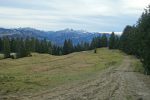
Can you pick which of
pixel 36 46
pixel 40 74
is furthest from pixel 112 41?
pixel 40 74

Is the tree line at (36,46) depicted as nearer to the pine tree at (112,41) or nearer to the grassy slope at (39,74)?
the pine tree at (112,41)

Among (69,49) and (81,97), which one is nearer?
(81,97)

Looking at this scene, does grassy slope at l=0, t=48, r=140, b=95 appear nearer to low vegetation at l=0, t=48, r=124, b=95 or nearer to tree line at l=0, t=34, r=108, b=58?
low vegetation at l=0, t=48, r=124, b=95

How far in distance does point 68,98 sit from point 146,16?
3082cm

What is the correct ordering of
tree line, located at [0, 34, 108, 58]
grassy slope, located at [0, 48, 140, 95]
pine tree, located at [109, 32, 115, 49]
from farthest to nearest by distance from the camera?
pine tree, located at [109, 32, 115, 49] < tree line, located at [0, 34, 108, 58] < grassy slope, located at [0, 48, 140, 95]

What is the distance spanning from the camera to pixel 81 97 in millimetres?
25125

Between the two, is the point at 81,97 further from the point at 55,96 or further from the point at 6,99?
the point at 6,99

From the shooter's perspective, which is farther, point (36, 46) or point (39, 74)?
point (36, 46)

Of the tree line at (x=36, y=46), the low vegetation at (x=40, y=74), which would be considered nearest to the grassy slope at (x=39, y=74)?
the low vegetation at (x=40, y=74)

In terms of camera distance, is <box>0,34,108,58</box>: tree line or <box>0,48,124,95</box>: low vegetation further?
<box>0,34,108,58</box>: tree line

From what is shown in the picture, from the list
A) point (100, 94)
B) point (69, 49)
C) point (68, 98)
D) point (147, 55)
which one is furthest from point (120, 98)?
point (69, 49)

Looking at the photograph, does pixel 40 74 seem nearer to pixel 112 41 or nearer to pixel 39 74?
pixel 39 74

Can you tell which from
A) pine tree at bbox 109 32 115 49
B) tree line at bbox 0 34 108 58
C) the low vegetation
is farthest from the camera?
pine tree at bbox 109 32 115 49

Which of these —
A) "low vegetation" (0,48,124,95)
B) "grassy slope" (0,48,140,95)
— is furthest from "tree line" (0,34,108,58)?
"grassy slope" (0,48,140,95)
